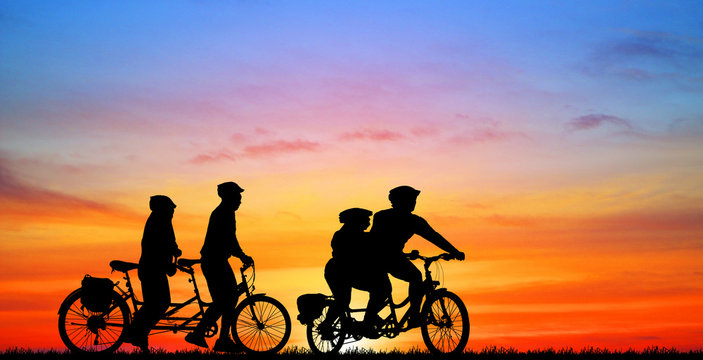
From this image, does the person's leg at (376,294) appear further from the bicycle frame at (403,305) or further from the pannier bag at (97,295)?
the pannier bag at (97,295)

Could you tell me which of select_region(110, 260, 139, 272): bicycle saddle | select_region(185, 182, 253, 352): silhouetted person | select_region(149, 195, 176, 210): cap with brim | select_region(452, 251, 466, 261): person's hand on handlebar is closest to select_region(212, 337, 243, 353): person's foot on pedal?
select_region(185, 182, 253, 352): silhouetted person

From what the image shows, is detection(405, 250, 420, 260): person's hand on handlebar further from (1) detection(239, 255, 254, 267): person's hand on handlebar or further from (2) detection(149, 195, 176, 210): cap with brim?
(2) detection(149, 195, 176, 210): cap with brim

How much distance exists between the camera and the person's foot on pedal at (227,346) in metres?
12.7

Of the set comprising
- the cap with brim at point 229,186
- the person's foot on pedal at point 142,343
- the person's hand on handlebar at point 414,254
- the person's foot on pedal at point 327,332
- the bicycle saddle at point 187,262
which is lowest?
the person's foot on pedal at point 142,343

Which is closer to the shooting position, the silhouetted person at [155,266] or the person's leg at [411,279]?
the person's leg at [411,279]

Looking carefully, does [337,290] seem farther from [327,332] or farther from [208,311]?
[208,311]

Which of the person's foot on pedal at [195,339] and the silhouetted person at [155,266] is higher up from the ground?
the silhouetted person at [155,266]

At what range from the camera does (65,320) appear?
1323 cm

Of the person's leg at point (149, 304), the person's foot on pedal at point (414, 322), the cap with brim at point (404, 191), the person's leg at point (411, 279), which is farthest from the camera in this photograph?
the person's leg at point (149, 304)

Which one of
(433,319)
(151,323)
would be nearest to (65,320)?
(151,323)

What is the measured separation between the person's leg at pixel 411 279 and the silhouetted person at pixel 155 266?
12.7 ft

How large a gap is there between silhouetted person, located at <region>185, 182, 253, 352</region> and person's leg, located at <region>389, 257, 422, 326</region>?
8.91ft

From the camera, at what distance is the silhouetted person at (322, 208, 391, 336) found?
40.8ft

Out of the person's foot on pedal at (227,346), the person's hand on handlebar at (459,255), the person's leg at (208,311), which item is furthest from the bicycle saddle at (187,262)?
Answer: the person's hand on handlebar at (459,255)
